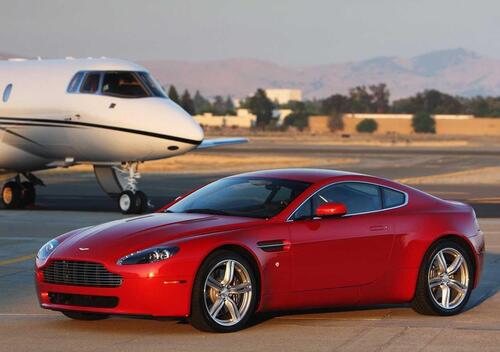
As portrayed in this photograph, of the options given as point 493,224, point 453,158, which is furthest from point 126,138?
point 453,158

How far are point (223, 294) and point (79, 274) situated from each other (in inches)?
47.7

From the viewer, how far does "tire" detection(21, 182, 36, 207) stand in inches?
1109

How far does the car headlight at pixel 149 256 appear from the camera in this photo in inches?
398

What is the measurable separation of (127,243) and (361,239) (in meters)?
2.20

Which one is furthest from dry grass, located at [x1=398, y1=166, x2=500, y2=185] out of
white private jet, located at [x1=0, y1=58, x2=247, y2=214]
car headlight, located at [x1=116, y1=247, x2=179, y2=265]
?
car headlight, located at [x1=116, y1=247, x2=179, y2=265]

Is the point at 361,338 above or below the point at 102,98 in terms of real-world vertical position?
below

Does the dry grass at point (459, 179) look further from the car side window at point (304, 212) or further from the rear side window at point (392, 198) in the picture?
the car side window at point (304, 212)

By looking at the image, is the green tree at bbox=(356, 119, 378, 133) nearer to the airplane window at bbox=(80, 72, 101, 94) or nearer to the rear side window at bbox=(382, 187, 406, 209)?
the airplane window at bbox=(80, 72, 101, 94)

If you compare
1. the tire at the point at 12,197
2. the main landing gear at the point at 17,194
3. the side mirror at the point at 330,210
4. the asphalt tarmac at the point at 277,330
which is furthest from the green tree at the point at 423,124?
the side mirror at the point at 330,210

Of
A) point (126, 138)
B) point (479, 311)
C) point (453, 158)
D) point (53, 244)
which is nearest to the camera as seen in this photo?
point (53, 244)

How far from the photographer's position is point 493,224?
22172 mm

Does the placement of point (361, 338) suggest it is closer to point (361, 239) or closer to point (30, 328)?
point (361, 239)

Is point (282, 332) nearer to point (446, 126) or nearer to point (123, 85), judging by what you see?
point (123, 85)

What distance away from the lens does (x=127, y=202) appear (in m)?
25.7
